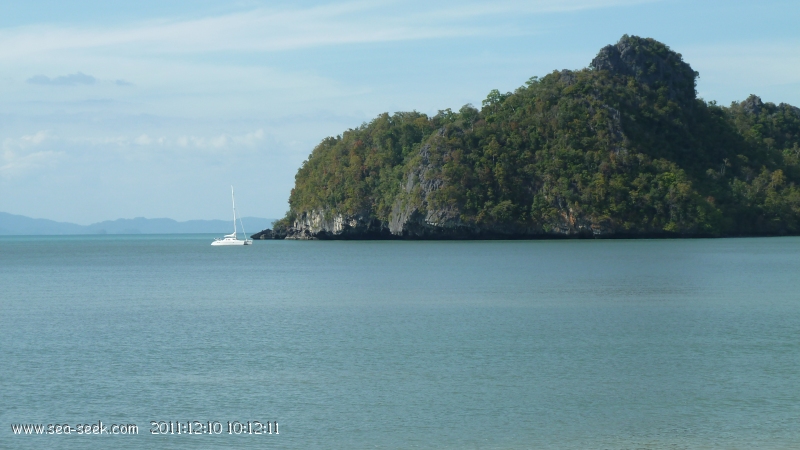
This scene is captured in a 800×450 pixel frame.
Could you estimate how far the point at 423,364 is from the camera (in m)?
19.8

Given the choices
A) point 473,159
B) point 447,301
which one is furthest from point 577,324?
point 473,159

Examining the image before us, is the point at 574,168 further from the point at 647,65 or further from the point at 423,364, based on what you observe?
the point at 423,364

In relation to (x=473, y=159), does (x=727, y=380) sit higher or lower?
Result: lower

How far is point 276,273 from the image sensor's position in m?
53.2

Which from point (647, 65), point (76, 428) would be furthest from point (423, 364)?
point (647, 65)

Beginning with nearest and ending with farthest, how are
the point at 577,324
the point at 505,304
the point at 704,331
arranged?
the point at 704,331, the point at 577,324, the point at 505,304

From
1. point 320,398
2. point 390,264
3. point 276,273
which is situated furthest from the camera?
point 390,264

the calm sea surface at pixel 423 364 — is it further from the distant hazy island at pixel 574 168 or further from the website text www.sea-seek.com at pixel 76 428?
the distant hazy island at pixel 574 168

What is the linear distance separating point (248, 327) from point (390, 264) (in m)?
32.4

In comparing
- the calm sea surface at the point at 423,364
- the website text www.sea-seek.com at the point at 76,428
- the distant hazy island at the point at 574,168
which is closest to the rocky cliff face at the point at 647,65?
the distant hazy island at the point at 574,168

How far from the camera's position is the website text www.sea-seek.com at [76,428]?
1440 centimetres

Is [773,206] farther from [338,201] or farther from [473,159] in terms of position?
[338,201]

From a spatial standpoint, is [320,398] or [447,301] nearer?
[320,398]

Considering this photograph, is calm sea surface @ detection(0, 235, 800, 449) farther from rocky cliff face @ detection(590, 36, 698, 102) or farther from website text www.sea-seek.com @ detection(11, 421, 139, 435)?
rocky cliff face @ detection(590, 36, 698, 102)
